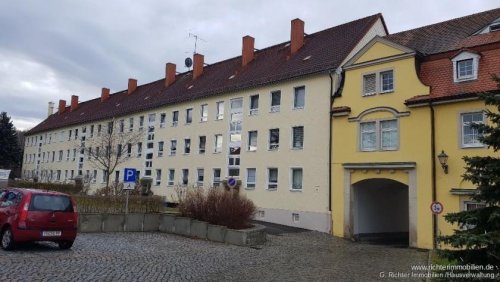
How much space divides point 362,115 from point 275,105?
24.8 ft

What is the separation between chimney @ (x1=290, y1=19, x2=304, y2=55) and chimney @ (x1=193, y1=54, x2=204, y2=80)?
476 inches

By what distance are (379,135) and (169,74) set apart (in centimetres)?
2889

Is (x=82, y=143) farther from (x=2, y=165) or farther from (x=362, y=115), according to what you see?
(x=362, y=115)

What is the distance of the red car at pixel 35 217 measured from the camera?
13.1 metres

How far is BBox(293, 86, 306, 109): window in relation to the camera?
91.8ft

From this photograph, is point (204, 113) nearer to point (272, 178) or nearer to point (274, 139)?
point (274, 139)

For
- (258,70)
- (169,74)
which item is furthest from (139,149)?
(258,70)

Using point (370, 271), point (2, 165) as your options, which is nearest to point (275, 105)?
point (370, 271)

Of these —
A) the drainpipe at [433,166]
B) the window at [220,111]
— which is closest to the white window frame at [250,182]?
the window at [220,111]

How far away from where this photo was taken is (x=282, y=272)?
12.5 meters

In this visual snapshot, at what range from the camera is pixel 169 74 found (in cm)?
4706

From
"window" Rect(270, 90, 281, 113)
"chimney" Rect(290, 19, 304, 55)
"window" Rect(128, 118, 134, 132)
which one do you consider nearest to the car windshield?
"window" Rect(270, 90, 281, 113)

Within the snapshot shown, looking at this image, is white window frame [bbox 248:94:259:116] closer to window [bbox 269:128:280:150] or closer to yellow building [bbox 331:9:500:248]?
window [bbox 269:128:280:150]

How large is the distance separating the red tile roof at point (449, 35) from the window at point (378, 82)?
220 cm
